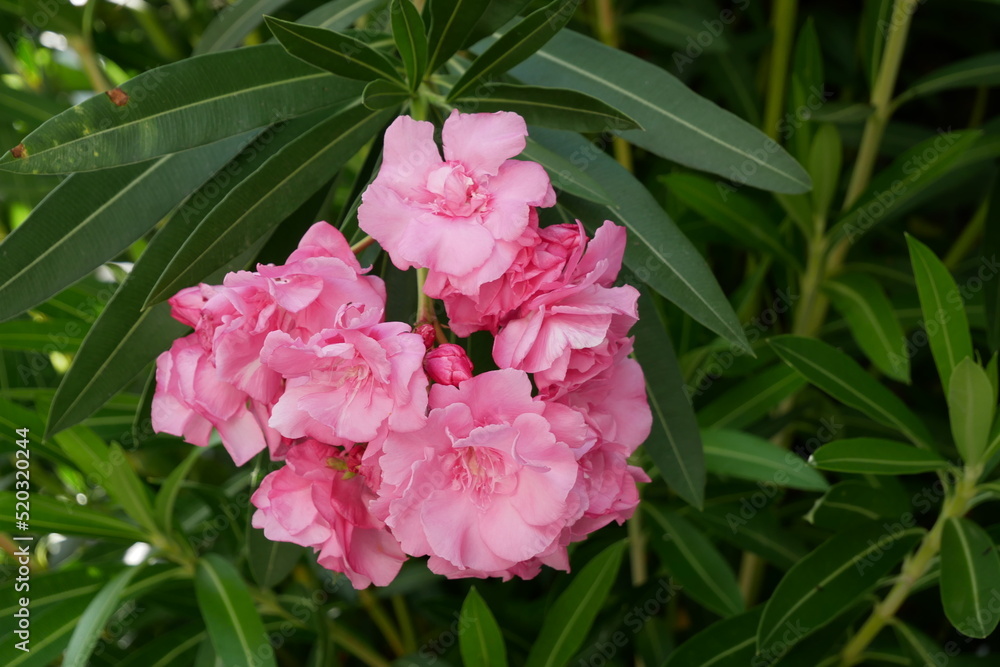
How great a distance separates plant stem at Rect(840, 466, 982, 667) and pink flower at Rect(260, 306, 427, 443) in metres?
0.78

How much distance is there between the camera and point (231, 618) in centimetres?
110

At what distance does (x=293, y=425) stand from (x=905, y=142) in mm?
1501

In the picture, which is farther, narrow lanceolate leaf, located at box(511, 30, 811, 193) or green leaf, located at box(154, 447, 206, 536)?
green leaf, located at box(154, 447, 206, 536)

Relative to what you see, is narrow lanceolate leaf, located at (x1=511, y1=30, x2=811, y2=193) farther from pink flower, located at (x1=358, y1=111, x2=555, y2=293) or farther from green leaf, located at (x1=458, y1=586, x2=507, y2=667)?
green leaf, located at (x1=458, y1=586, x2=507, y2=667)

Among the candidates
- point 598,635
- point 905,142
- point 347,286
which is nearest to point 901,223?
point 905,142

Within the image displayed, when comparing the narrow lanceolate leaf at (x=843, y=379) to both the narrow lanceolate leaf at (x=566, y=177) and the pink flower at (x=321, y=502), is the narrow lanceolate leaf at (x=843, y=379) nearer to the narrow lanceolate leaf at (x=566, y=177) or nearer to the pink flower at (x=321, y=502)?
the narrow lanceolate leaf at (x=566, y=177)

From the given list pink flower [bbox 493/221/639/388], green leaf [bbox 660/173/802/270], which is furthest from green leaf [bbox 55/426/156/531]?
green leaf [bbox 660/173/802/270]

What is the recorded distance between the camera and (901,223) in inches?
73.0

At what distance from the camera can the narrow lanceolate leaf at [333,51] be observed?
0.74 meters

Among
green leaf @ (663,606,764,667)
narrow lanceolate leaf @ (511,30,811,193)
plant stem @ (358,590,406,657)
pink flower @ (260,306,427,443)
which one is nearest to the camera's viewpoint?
pink flower @ (260,306,427,443)

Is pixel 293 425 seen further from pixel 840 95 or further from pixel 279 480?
pixel 840 95

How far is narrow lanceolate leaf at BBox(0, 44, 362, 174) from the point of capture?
0.73m

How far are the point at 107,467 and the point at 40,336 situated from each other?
21 cm

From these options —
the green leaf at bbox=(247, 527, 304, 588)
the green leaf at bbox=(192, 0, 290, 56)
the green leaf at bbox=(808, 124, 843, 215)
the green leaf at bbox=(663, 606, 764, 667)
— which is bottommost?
the green leaf at bbox=(663, 606, 764, 667)
